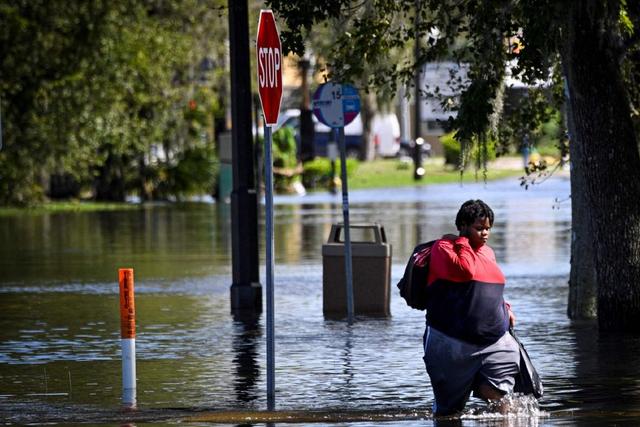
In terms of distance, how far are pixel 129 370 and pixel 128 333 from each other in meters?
0.33

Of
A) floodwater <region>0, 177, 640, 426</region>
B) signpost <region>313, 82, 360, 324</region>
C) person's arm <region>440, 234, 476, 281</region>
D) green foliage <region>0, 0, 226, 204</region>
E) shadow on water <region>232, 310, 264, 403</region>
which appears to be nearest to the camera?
person's arm <region>440, 234, 476, 281</region>

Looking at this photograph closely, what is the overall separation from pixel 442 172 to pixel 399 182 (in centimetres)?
691

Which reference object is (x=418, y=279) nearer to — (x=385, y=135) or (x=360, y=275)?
(x=360, y=275)

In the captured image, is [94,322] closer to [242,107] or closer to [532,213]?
[242,107]

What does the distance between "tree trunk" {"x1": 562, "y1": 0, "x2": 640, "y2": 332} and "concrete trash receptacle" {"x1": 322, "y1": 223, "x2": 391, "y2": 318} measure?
3107 mm

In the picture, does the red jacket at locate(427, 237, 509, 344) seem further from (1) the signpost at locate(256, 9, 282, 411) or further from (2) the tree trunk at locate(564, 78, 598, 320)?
(2) the tree trunk at locate(564, 78, 598, 320)

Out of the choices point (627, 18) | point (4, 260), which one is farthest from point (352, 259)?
point (4, 260)

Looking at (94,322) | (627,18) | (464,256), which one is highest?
(627,18)

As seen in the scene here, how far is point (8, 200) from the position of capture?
45.3 m

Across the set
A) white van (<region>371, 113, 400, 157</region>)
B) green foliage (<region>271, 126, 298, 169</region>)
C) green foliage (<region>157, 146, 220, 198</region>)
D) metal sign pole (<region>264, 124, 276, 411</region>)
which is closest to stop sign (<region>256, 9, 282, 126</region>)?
metal sign pole (<region>264, 124, 276, 411</region>)

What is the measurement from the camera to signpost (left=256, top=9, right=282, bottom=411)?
11555 mm

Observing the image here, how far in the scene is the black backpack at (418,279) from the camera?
10.5 metres

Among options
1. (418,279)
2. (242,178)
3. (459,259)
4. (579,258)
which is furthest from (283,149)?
(459,259)

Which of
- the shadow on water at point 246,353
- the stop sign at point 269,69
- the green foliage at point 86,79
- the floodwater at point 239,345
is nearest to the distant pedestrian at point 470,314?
the floodwater at point 239,345
